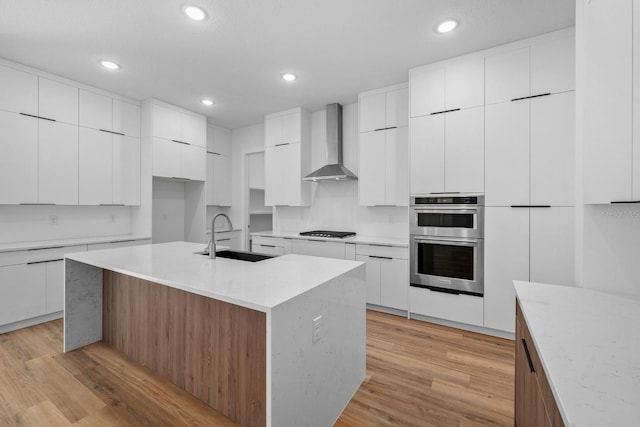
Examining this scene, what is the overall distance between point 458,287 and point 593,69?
2163 millimetres

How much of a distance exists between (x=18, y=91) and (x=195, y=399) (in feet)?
12.1

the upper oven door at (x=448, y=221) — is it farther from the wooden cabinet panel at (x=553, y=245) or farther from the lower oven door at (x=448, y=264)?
the wooden cabinet panel at (x=553, y=245)

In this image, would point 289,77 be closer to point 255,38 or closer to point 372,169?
point 255,38

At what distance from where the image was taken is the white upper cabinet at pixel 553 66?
2.47 meters

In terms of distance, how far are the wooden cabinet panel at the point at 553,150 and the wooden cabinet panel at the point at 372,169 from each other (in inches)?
61.5

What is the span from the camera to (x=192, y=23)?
2.40 m

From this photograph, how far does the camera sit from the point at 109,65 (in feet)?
10.2

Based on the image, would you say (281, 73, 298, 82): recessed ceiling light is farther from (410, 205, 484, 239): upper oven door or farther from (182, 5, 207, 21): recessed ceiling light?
(410, 205, 484, 239): upper oven door

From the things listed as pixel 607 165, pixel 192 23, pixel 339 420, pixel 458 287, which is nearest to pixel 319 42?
pixel 192 23

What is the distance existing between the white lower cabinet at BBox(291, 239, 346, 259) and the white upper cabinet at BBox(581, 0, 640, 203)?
260 centimetres

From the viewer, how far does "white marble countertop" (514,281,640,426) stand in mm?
589

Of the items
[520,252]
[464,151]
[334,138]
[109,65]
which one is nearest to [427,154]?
[464,151]

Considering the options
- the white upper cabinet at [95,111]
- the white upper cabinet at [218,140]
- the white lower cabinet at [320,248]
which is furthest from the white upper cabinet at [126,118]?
the white lower cabinet at [320,248]

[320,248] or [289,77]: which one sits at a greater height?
[289,77]
